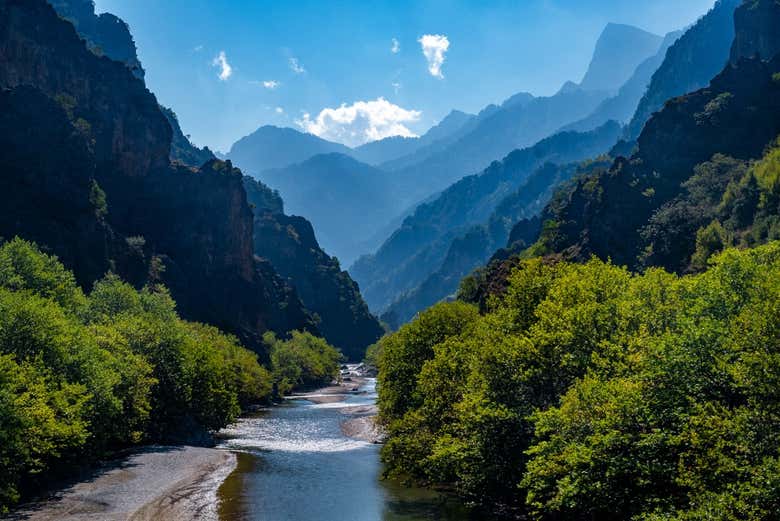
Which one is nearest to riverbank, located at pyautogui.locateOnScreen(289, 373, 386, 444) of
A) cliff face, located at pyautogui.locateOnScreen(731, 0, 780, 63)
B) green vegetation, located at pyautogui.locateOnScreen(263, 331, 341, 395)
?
green vegetation, located at pyautogui.locateOnScreen(263, 331, 341, 395)

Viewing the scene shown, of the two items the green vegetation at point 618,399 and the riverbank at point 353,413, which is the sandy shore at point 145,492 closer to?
the green vegetation at point 618,399

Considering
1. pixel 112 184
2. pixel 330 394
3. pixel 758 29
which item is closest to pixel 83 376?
pixel 112 184

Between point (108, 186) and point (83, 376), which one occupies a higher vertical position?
point (108, 186)

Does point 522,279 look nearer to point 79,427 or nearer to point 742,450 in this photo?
point 742,450

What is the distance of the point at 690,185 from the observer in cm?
13525

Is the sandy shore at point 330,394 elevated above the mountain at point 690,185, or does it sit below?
below

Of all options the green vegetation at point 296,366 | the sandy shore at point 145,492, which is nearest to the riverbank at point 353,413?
the green vegetation at point 296,366

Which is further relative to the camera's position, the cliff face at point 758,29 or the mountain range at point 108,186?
the cliff face at point 758,29

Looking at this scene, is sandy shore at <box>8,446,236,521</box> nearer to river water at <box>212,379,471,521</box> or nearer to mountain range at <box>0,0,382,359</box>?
river water at <box>212,379,471,521</box>

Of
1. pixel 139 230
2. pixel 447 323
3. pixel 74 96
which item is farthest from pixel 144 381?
pixel 74 96

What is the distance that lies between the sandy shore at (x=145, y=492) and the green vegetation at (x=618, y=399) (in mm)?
16157

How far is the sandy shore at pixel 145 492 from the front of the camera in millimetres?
39594

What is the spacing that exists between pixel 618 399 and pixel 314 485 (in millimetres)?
34489

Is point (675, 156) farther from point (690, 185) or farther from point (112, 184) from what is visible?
point (112, 184)
